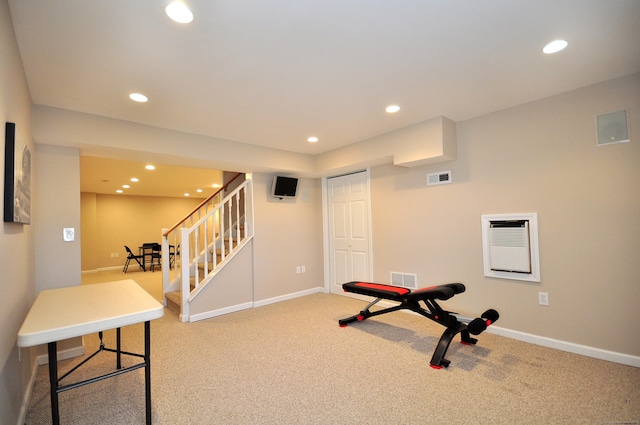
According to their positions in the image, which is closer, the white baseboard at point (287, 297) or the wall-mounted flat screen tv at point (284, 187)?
the white baseboard at point (287, 297)

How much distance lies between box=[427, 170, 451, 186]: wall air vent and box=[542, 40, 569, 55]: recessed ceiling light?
5.53ft

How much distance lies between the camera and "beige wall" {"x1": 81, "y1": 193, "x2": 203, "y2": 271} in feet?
28.1

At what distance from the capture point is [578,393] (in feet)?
6.96

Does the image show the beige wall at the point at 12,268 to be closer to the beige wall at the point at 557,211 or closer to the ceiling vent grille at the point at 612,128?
the beige wall at the point at 557,211

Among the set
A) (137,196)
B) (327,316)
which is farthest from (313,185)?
(137,196)

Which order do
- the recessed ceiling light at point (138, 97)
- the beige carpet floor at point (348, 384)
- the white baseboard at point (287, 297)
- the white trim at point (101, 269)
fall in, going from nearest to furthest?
1. the beige carpet floor at point (348, 384)
2. the recessed ceiling light at point (138, 97)
3. the white baseboard at point (287, 297)
4. the white trim at point (101, 269)

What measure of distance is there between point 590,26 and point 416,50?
1.04 m

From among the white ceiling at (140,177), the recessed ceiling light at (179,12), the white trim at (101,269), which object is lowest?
the white trim at (101,269)

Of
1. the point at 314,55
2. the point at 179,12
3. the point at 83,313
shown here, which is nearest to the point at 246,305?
the point at 83,313

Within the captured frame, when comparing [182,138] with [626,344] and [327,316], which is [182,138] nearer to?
[327,316]

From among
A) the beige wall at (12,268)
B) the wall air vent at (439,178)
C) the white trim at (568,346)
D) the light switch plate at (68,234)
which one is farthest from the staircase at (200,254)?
the white trim at (568,346)

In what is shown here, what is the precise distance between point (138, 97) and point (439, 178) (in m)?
3.38

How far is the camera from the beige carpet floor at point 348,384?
195 centimetres

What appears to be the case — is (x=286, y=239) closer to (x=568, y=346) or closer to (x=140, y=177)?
(x=568, y=346)
